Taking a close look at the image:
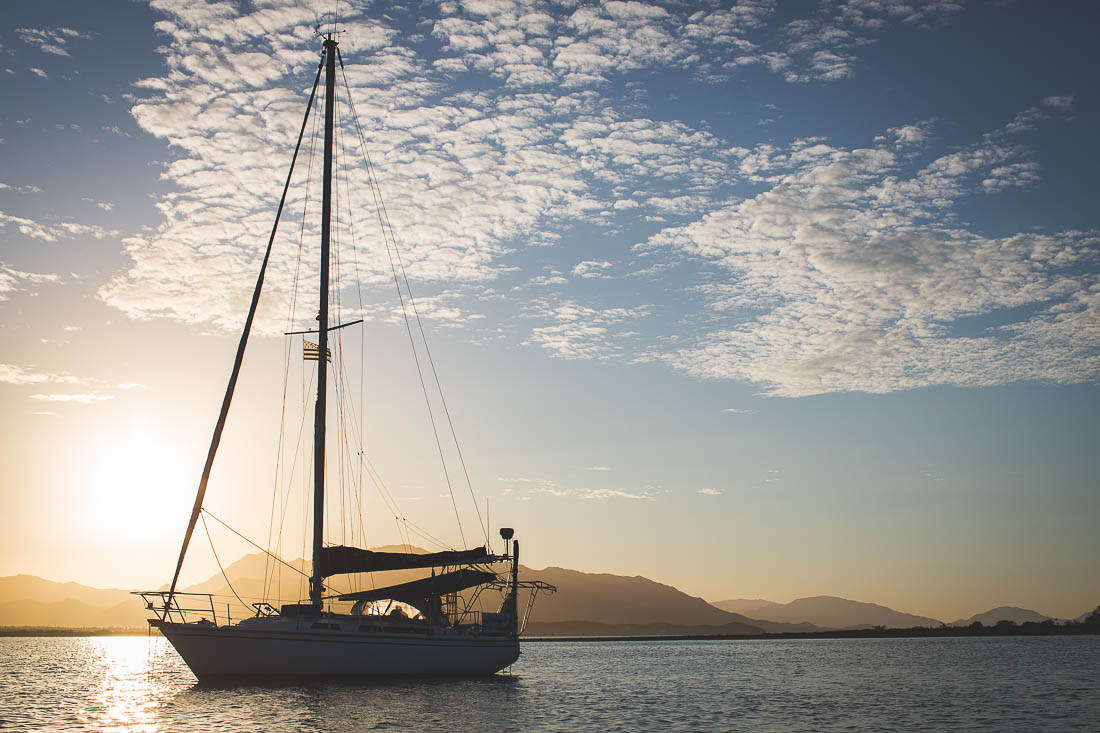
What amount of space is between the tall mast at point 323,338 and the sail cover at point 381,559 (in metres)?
0.78

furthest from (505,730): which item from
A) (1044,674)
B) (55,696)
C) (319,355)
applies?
(1044,674)

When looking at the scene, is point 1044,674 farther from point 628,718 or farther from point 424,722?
point 424,722

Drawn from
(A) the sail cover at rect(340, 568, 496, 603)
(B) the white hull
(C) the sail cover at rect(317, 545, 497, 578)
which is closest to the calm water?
(B) the white hull

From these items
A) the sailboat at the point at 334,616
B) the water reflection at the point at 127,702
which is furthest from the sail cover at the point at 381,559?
the water reflection at the point at 127,702

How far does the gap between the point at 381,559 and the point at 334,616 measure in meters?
3.69

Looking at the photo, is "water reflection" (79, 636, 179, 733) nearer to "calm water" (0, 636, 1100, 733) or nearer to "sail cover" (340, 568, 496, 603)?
"calm water" (0, 636, 1100, 733)

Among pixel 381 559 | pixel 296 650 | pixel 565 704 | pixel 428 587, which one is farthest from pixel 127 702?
pixel 565 704

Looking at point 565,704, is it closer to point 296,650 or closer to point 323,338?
point 296,650

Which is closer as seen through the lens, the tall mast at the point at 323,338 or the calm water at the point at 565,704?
the calm water at the point at 565,704

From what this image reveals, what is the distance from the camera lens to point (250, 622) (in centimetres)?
3241

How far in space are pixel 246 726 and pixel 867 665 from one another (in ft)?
196

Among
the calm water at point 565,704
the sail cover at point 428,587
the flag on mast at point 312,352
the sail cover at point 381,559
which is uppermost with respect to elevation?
the flag on mast at point 312,352

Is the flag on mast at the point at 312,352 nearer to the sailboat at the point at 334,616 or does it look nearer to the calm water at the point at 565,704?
the sailboat at the point at 334,616

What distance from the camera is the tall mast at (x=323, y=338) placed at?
35.2 m
